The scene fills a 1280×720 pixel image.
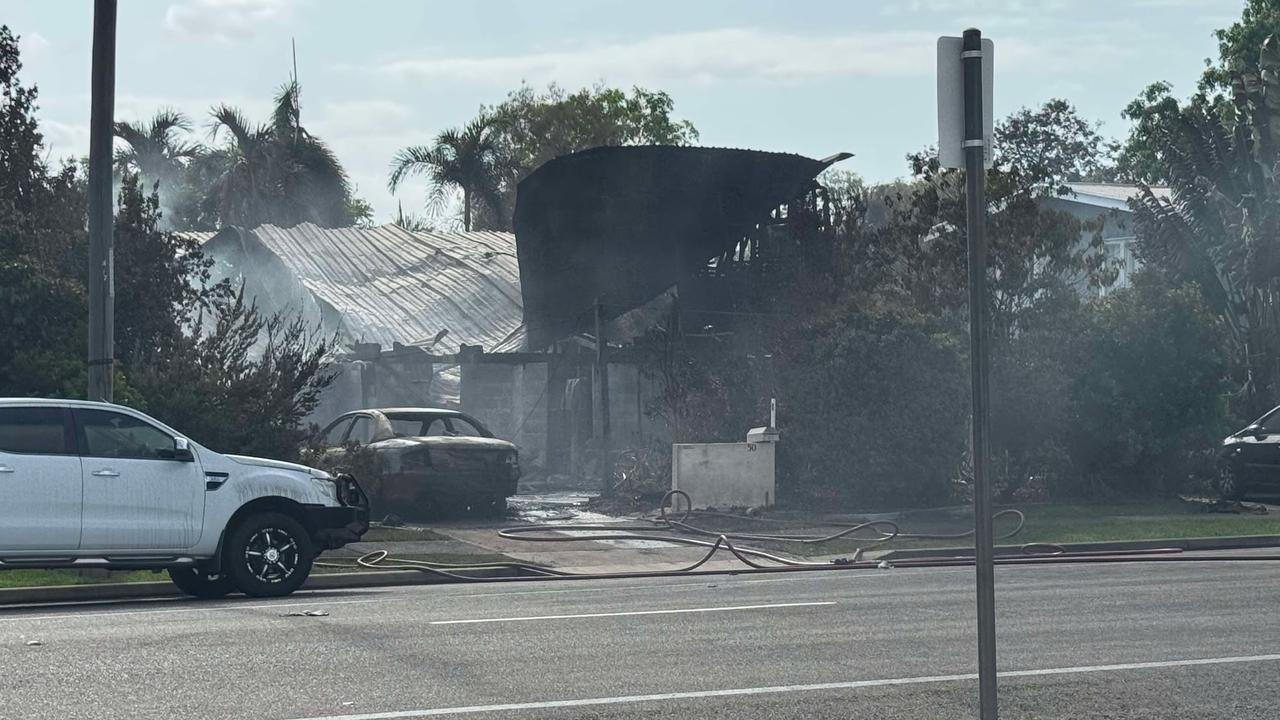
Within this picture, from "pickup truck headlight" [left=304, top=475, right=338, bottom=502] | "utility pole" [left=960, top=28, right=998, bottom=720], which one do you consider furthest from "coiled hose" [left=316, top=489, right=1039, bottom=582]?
"utility pole" [left=960, top=28, right=998, bottom=720]

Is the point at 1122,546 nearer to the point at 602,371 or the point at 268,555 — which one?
the point at 268,555

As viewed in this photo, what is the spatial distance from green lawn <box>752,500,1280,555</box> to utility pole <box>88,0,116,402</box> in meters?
7.99

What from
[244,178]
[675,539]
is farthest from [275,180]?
[675,539]

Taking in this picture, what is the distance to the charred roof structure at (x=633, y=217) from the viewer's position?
29.2 m

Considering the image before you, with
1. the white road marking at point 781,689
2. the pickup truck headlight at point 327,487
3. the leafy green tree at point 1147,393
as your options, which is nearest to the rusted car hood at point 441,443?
the pickup truck headlight at point 327,487

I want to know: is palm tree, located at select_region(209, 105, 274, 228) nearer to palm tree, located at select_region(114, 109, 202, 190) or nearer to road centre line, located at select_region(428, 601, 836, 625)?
palm tree, located at select_region(114, 109, 202, 190)

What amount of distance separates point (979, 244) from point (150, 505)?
31.1ft

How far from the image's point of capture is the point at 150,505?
46.7ft

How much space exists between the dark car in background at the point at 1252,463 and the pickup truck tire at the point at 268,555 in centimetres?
1641

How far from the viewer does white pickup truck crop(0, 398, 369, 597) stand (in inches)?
542

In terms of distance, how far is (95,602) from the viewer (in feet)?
49.3

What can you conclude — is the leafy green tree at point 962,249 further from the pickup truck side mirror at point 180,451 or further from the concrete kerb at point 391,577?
the pickup truck side mirror at point 180,451

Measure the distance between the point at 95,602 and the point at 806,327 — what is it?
44.8 feet

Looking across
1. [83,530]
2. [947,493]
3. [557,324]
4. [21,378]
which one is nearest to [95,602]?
[83,530]
